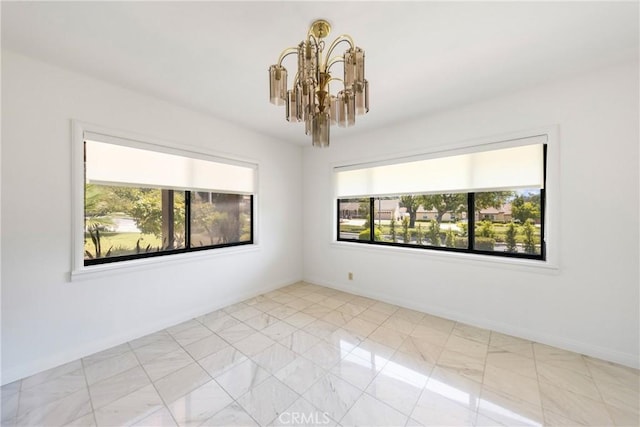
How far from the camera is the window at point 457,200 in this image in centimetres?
254

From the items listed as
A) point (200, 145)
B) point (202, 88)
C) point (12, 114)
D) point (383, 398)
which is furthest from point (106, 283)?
point (383, 398)

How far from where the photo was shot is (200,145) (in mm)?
3033

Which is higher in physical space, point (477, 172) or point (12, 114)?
point (12, 114)

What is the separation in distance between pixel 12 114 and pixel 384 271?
13.4 ft

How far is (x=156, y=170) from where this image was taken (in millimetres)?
2684

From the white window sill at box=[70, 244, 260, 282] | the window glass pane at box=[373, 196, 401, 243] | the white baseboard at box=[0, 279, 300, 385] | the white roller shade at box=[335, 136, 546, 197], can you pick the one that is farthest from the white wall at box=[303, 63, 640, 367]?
the white baseboard at box=[0, 279, 300, 385]

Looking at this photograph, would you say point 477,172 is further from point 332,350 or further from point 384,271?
point 332,350

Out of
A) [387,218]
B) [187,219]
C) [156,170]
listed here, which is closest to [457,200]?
[387,218]

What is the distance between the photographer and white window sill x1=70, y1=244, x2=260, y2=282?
7.26 feet

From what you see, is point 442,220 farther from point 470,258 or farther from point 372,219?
point 372,219

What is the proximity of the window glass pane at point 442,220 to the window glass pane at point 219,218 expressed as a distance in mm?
2572

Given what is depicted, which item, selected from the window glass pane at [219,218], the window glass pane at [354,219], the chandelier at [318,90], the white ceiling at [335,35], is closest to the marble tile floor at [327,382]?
the window glass pane at [219,218]

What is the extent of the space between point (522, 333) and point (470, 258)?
2.84 ft

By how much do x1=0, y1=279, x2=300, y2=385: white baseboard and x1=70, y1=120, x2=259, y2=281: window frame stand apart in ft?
2.11
